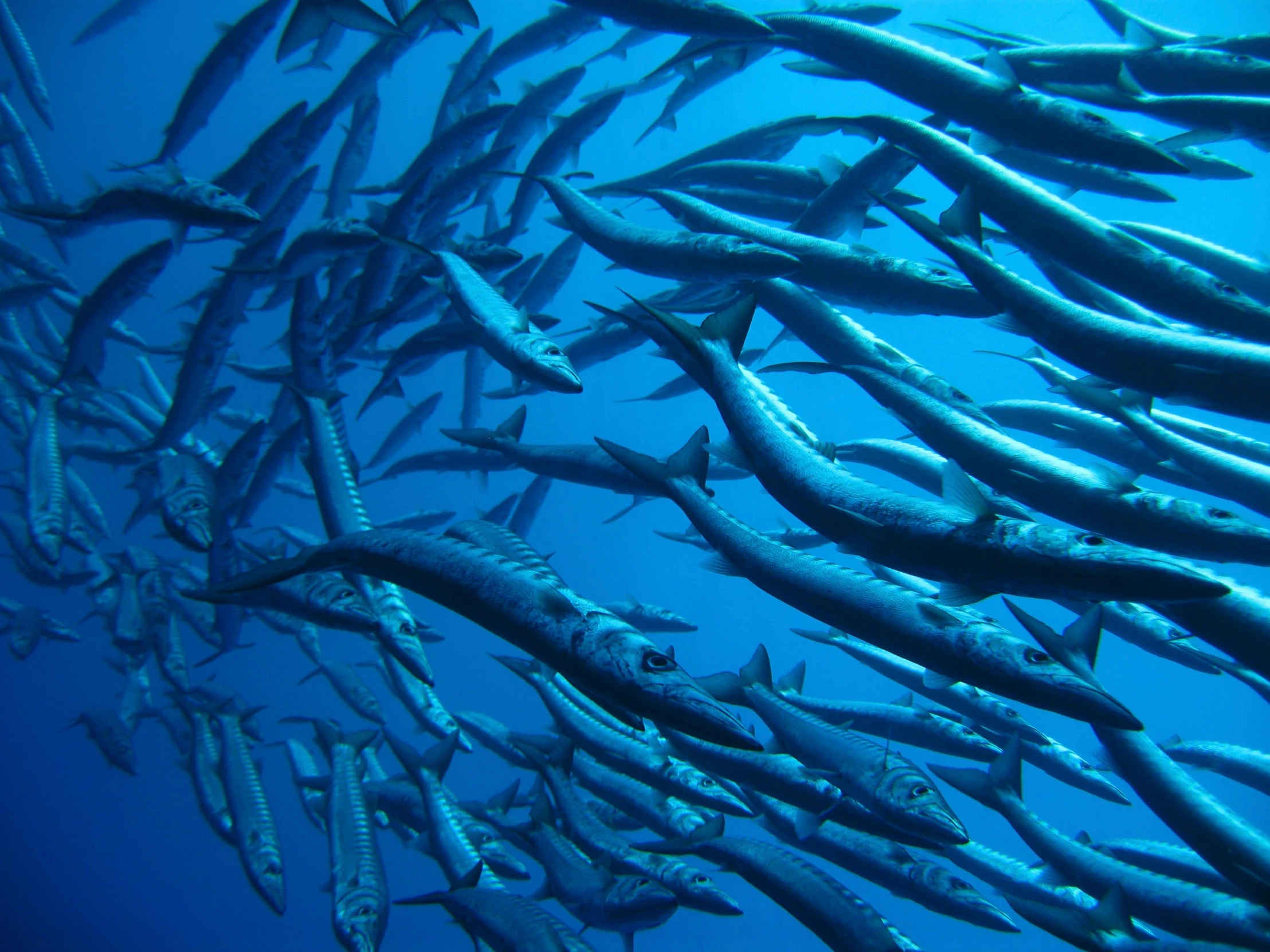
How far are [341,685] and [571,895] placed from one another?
13.3 feet

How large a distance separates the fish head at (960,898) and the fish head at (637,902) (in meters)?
1.51

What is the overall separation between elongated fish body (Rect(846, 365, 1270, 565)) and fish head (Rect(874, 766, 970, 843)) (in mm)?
1415

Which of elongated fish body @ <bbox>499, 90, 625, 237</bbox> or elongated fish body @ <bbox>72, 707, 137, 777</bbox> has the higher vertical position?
elongated fish body @ <bbox>499, 90, 625, 237</bbox>

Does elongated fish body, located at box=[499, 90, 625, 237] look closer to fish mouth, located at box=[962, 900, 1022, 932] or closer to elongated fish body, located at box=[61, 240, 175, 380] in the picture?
elongated fish body, located at box=[61, 240, 175, 380]

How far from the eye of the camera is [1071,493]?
2.70m

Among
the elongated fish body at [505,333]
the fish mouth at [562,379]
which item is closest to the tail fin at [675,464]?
the fish mouth at [562,379]

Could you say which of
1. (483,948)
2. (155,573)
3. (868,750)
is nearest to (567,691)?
(483,948)

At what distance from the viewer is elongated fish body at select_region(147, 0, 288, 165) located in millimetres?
4707

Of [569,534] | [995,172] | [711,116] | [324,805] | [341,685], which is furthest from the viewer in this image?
[569,534]

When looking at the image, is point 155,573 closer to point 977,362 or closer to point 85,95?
point 85,95

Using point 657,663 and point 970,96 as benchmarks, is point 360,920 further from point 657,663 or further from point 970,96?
point 970,96

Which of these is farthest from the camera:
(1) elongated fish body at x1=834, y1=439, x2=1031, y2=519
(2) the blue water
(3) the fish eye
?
(2) the blue water

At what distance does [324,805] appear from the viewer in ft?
17.4

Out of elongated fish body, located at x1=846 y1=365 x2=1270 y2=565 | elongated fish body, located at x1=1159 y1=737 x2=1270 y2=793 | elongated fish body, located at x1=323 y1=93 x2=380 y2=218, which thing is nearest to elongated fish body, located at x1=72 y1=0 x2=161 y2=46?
elongated fish body, located at x1=323 y1=93 x2=380 y2=218
